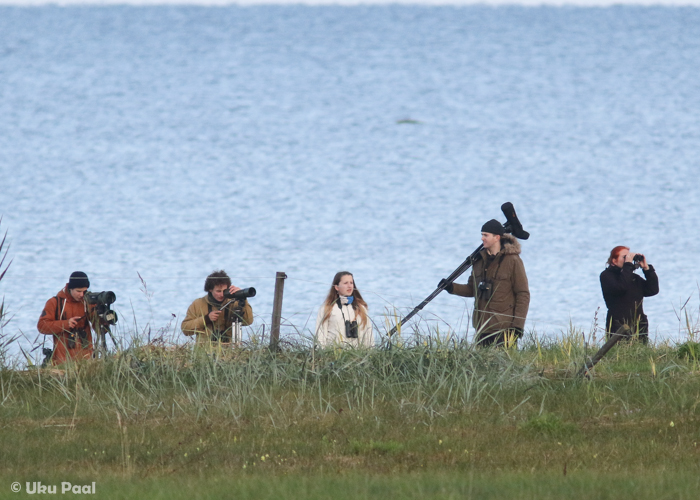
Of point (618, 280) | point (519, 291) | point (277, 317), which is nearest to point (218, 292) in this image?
point (277, 317)

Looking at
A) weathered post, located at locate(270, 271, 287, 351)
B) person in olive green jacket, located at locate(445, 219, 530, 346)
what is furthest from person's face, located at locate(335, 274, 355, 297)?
person in olive green jacket, located at locate(445, 219, 530, 346)

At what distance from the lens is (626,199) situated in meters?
51.7

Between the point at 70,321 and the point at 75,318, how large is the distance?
0.06 m

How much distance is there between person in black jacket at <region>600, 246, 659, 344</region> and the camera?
1188cm

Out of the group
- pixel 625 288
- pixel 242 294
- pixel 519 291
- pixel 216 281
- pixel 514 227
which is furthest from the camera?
pixel 625 288

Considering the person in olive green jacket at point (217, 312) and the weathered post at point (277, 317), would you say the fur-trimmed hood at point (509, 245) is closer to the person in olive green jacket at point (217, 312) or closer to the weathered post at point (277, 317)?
the weathered post at point (277, 317)

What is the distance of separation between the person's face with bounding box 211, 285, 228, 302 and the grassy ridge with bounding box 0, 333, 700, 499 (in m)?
0.87

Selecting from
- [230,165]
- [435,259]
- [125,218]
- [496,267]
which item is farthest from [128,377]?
[230,165]

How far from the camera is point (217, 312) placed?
10867mm

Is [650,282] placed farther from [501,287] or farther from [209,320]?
[209,320]

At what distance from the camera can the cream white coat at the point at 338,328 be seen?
415 inches

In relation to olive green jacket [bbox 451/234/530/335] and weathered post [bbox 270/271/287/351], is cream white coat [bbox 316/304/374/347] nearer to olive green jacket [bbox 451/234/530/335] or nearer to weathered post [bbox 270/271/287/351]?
weathered post [bbox 270/271/287/351]

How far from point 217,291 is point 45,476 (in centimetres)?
404

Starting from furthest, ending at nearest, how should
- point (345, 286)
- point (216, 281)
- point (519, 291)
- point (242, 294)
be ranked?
point (519, 291)
point (216, 281)
point (345, 286)
point (242, 294)
